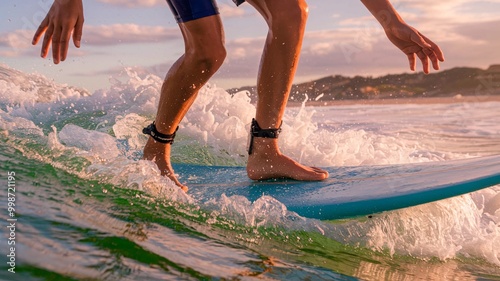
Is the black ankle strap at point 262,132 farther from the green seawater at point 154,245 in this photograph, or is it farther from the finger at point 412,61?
the finger at point 412,61

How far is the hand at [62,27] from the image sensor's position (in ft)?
8.18

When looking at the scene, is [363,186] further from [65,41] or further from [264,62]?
[65,41]

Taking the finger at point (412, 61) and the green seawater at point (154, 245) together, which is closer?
the green seawater at point (154, 245)

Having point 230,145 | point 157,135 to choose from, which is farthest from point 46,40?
point 230,145

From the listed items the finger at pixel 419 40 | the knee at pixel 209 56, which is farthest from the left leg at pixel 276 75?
the finger at pixel 419 40

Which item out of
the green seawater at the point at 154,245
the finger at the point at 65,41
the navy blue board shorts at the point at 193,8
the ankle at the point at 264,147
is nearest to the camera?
the green seawater at the point at 154,245

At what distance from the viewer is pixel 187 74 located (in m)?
3.08

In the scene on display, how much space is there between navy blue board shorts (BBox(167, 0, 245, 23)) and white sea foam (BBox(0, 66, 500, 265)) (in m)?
0.73

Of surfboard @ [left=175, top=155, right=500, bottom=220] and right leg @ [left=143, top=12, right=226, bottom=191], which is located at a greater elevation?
right leg @ [left=143, top=12, right=226, bottom=191]

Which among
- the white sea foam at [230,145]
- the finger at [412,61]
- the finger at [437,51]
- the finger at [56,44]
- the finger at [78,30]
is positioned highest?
the finger at [437,51]

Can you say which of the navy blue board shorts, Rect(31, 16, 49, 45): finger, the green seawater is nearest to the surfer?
the navy blue board shorts

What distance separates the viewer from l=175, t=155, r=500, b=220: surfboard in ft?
8.65

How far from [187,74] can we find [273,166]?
65 centimetres

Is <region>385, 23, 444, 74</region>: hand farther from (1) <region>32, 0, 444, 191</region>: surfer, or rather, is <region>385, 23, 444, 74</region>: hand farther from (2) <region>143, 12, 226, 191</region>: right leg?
(2) <region>143, 12, 226, 191</region>: right leg
